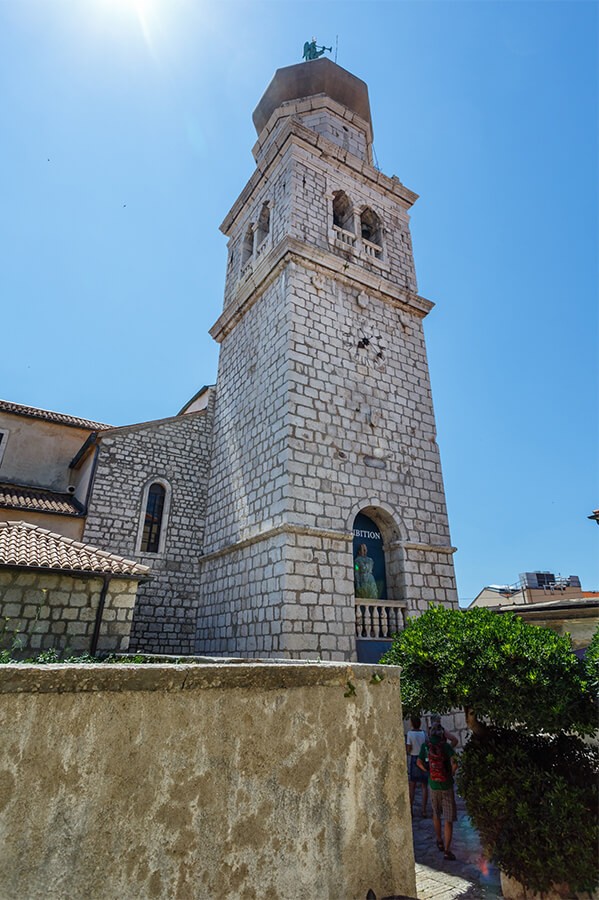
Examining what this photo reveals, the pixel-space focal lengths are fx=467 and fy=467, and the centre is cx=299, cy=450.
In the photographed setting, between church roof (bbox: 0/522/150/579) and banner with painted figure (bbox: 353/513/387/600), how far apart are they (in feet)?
13.3

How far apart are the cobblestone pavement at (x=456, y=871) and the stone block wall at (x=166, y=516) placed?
7030 millimetres

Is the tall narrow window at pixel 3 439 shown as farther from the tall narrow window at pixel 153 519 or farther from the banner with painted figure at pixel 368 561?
the banner with painted figure at pixel 368 561

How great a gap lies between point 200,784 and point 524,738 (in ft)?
11.1

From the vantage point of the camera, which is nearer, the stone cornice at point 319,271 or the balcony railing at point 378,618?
the balcony railing at point 378,618

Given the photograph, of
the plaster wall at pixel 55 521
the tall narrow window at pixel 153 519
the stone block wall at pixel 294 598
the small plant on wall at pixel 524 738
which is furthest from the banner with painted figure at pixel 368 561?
the plaster wall at pixel 55 521

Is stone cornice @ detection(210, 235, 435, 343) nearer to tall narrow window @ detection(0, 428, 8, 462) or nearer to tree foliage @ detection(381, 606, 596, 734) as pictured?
tall narrow window @ detection(0, 428, 8, 462)

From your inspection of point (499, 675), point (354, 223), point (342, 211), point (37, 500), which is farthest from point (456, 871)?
point (342, 211)

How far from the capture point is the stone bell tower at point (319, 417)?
8.53 metres

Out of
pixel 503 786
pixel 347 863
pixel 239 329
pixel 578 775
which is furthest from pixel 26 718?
pixel 239 329

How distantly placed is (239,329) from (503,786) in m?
11.4

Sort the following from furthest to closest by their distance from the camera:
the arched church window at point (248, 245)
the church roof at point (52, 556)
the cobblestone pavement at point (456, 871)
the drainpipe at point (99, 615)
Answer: the arched church window at point (248, 245) < the drainpipe at point (99, 615) < the church roof at point (52, 556) < the cobblestone pavement at point (456, 871)

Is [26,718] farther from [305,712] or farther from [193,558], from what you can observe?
[193,558]

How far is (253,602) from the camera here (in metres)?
8.78

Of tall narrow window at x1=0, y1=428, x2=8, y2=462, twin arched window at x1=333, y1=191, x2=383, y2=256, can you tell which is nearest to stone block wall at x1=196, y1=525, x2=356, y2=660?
twin arched window at x1=333, y1=191, x2=383, y2=256
